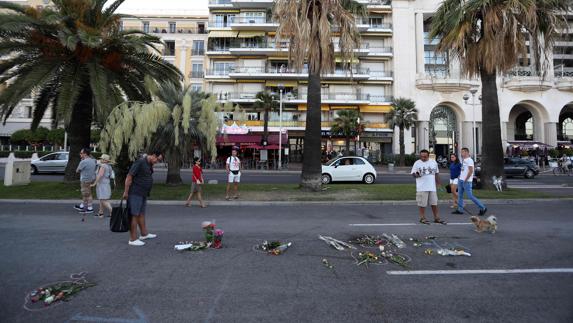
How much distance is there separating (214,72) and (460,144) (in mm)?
34669

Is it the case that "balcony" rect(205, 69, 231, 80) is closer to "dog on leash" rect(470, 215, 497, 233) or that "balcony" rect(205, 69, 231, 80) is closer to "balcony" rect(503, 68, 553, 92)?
"balcony" rect(503, 68, 553, 92)

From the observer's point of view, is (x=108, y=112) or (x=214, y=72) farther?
(x=214, y=72)

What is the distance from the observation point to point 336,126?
34.4 m

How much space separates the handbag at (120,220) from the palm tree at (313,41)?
8171mm

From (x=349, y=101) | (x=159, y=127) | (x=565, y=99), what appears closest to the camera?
(x=159, y=127)

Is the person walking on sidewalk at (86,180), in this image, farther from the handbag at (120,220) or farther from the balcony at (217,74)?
the balcony at (217,74)

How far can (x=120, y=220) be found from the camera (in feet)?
17.6

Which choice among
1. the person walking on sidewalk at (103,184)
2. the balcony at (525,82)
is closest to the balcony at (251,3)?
the balcony at (525,82)

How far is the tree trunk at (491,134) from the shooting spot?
13.2m

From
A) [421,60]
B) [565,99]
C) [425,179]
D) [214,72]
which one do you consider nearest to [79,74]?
[425,179]

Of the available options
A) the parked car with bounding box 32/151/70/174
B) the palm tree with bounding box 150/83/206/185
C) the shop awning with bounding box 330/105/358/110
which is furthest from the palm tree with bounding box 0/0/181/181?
the shop awning with bounding box 330/105/358/110

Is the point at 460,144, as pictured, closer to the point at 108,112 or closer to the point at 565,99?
the point at 565,99

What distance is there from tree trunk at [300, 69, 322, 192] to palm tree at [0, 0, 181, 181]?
7509 mm

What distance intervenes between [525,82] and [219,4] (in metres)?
41.6
